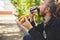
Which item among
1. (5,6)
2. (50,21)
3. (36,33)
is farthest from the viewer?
(5,6)

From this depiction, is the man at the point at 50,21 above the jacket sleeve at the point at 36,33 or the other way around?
above

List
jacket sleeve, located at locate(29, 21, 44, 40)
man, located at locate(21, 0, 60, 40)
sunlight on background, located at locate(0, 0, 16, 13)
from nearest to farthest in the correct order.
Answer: man, located at locate(21, 0, 60, 40), jacket sleeve, located at locate(29, 21, 44, 40), sunlight on background, located at locate(0, 0, 16, 13)

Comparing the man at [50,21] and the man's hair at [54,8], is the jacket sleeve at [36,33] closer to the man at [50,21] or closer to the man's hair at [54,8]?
the man at [50,21]

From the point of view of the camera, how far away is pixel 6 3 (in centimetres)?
1897

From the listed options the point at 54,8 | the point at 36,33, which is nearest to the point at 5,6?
the point at 36,33

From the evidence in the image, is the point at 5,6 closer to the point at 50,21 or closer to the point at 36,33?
the point at 36,33

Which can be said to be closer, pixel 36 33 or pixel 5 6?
pixel 36 33

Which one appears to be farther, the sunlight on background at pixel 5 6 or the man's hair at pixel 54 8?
the sunlight on background at pixel 5 6

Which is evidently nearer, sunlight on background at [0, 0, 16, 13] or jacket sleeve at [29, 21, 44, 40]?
jacket sleeve at [29, 21, 44, 40]

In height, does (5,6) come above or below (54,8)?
below

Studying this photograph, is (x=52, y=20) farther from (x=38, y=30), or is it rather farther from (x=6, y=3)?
A: (x=6, y=3)

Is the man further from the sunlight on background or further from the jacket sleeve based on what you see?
the sunlight on background

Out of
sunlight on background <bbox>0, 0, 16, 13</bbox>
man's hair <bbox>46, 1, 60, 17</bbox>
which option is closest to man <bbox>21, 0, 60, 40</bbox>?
man's hair <bbox>46, 1, 60, 17</bbox>

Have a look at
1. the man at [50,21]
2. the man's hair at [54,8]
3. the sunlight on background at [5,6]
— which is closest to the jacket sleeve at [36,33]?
the man at [50,21]
